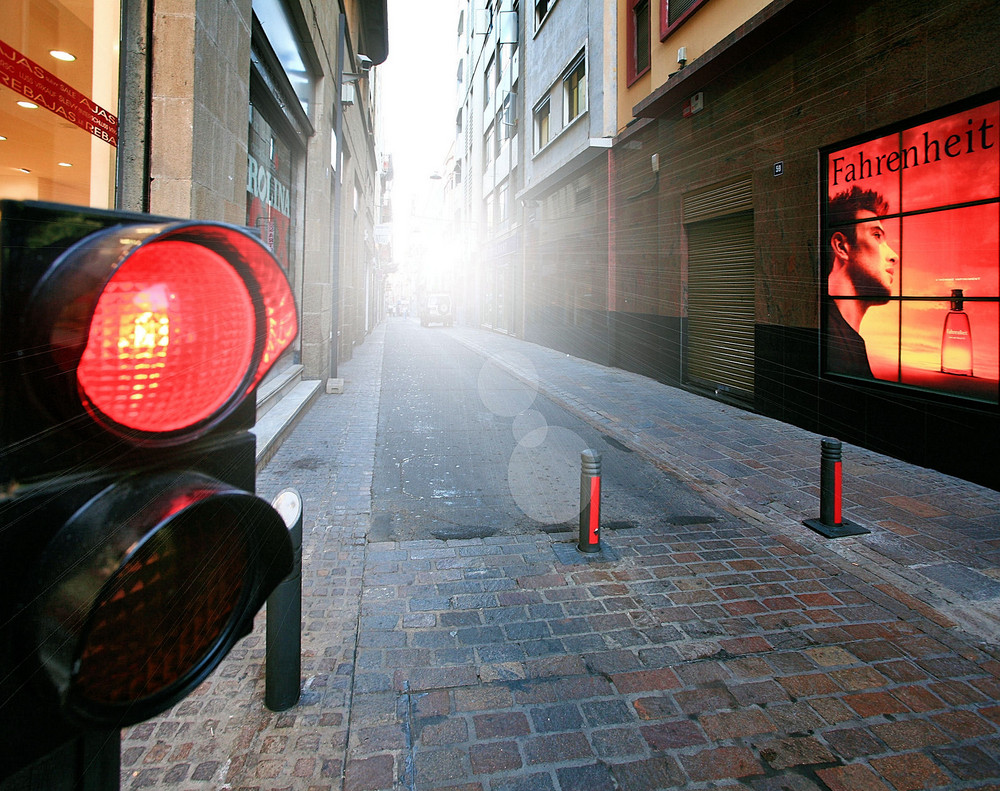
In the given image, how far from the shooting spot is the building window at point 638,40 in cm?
1335

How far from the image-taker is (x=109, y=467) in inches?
29.9

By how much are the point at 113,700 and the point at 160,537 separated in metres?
0.19

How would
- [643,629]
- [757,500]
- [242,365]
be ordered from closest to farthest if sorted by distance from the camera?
[242,365]
[643,629]
[757,500]

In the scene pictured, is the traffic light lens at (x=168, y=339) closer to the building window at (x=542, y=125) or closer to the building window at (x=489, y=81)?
the building window at (x=542, y=125)

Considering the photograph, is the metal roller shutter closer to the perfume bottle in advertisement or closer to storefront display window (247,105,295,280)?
the perfume bottle in advertisement

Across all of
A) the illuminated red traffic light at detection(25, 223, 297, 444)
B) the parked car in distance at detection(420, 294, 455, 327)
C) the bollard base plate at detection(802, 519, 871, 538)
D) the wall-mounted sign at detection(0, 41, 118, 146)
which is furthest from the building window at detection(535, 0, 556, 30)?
the illuminated red traffic light at detection(25, 223, 297, 444)

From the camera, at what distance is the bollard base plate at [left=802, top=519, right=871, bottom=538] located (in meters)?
4.60

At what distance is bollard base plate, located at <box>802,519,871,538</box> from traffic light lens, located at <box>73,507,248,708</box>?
15.4 ft

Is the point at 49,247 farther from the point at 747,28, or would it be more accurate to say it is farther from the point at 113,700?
the point at 747,28

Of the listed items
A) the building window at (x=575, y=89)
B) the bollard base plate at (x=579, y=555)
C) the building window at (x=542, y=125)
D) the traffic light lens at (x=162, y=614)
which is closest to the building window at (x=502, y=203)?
the building window at (x=542, y=125)

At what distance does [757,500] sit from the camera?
5.45 meters

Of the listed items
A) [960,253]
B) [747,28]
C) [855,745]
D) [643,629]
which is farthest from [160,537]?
[747,28]

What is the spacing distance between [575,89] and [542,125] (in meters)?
3.62

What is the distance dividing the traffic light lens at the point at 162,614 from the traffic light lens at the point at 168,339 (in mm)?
151
